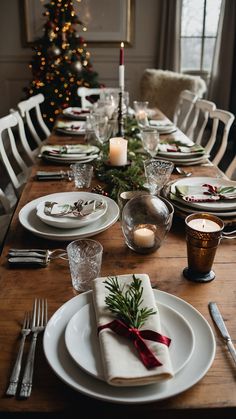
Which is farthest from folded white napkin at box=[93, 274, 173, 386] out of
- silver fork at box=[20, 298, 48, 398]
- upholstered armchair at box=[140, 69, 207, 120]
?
upholstered armchair at box=[140, 69, 207, 120]

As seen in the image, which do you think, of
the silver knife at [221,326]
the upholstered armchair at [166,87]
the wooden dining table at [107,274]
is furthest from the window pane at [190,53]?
the silver knife at [221,326]

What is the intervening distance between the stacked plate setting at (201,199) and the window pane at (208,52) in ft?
13.6

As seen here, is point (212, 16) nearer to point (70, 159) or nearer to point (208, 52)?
point (208, 52)

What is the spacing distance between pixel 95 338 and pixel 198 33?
4.98 metres

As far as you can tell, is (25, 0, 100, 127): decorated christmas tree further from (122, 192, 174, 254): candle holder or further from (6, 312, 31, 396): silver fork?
(6, 312, 31, 396): silver fork

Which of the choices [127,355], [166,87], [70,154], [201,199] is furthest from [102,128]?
[166,87]

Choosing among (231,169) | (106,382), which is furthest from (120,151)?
(106,382)

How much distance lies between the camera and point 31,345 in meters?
0.75

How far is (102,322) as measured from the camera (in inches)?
29.4

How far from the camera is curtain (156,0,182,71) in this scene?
4734 mm

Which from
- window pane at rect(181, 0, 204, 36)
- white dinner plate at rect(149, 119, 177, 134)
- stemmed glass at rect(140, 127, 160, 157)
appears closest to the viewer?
stemmed glass at rect(140, 127, 160, 157)

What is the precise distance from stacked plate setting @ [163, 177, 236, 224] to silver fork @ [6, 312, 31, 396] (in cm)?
60

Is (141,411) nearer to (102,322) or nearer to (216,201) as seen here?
(102,322)

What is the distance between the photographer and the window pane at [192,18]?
4.87 meters
